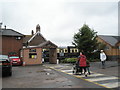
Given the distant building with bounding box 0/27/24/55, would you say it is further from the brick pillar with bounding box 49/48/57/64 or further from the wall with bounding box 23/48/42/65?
the wall with bounding box 23/48/42/65

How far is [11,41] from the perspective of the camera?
25.6 metres

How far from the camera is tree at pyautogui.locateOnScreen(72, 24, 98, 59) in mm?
24938

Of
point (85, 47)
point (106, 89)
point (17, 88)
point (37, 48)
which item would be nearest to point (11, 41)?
point (37, 48)

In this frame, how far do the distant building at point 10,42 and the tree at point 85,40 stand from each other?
1096 cm

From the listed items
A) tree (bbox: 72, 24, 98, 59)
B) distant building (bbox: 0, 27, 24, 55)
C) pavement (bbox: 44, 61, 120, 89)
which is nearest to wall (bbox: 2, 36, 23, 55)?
distant building (bbox: 0, 27, 24, 55)

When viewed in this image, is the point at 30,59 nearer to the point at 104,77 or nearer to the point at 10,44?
the point at 10,44

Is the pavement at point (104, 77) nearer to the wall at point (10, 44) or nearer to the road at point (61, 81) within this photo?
the road at point (61, 81)

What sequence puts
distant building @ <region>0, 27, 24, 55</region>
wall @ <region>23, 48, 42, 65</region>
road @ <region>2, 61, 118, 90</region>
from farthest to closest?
distant building @ <region>0, 27, 24, 55</region>, wall @ <region>23, 48, 42, 65</region>, road @ <region>2, 61, 118, 90</region>

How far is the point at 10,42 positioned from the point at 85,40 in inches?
553

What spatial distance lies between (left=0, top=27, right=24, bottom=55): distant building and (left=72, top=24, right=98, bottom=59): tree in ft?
35.9

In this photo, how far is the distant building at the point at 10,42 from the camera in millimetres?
24906

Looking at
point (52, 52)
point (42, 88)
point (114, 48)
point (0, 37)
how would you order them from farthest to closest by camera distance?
point (114, 48) → point (0, 37) → point (52, 52) → point (42, 88)

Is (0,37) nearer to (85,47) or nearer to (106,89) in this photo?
(85,47)

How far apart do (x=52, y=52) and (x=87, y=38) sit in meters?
7.36
